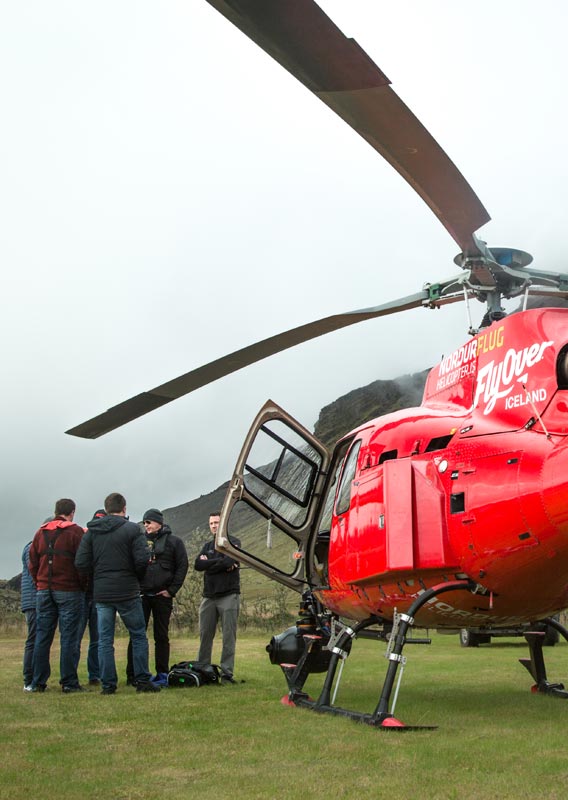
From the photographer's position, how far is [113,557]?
8273mm

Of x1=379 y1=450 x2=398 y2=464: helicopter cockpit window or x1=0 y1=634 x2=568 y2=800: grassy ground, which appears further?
x1=379 y1=450 x2=398 y2=464: helicopter cockpit window

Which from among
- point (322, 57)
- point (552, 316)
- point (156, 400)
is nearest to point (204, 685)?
point (156, 400)

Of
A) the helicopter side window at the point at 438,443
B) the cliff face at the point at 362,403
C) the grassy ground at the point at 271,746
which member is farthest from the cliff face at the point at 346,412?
the helicopter side window at the point at 438,443

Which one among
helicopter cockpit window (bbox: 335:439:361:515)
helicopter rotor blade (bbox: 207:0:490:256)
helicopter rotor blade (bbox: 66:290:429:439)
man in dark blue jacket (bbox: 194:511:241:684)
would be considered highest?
helicopter rotor blade (bbox: 207:0:490:256)

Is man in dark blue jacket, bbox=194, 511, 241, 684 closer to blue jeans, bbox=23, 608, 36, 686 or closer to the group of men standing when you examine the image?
the group of men standing

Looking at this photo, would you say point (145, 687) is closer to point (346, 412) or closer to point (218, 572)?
point (218, 572)

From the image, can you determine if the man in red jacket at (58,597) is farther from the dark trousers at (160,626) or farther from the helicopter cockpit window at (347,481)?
the helicopter cockpit window at (347,481)

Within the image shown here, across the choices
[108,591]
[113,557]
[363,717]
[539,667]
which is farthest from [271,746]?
[539,667]

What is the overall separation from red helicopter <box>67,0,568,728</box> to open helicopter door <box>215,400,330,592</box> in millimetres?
23

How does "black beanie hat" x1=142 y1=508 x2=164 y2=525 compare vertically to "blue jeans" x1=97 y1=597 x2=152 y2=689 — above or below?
above

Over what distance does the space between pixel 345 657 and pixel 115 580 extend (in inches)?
104

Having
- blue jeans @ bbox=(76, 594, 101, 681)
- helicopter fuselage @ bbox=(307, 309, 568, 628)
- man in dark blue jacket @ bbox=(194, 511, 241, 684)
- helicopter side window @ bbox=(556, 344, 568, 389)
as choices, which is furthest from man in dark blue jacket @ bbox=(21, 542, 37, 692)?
helicopter side window @ bbox=(556, 344, 568, 389)

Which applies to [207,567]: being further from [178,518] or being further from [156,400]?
[178,518]

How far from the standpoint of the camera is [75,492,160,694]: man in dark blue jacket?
323 inches
